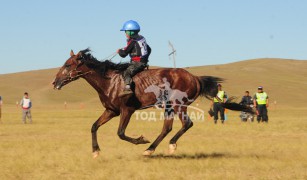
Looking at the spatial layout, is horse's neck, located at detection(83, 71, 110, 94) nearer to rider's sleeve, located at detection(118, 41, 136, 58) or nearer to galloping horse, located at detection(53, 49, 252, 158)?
galloping horse, located at detection(53, 49, 252, 158)

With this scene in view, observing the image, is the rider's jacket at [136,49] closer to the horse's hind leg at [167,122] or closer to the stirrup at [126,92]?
the stirrup at [126,92]

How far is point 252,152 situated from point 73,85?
104 m

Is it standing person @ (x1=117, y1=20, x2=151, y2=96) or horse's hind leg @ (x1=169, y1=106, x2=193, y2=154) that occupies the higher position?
standing person @ (x1=117, y1=20, x2=151, y2=96)

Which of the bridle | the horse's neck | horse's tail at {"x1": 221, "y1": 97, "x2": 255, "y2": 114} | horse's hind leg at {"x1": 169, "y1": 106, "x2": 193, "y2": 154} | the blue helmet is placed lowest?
horse's hind leg at {"x1": 169, "y1": 106, "x2": 193, "y2": 154}

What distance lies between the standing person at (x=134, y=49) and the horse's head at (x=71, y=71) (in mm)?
880

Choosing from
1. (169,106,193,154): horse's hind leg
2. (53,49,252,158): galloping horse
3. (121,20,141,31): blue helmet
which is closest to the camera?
(53,49,252,158): galloping horse

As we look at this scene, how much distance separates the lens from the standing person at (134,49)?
11.2 m

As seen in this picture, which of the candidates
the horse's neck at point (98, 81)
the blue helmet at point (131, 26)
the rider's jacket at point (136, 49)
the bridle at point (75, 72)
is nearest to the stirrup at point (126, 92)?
the horse's neck at point (98, 81)

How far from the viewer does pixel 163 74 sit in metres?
11.6

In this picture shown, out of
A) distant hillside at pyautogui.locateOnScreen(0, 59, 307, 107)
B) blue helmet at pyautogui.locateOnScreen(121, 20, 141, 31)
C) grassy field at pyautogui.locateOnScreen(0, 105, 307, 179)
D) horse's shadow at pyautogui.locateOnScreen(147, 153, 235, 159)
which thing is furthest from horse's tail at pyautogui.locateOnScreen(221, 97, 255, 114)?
distant hillside at pyautogui.locateOnScreen(0, 59, 307, 107)

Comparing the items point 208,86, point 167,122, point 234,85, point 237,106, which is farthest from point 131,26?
point 234,85

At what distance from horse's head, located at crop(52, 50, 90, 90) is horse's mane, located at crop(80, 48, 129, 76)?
0.23ft

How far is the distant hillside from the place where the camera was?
95875mm

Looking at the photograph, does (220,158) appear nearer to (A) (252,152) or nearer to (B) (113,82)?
(A) (252,152)
